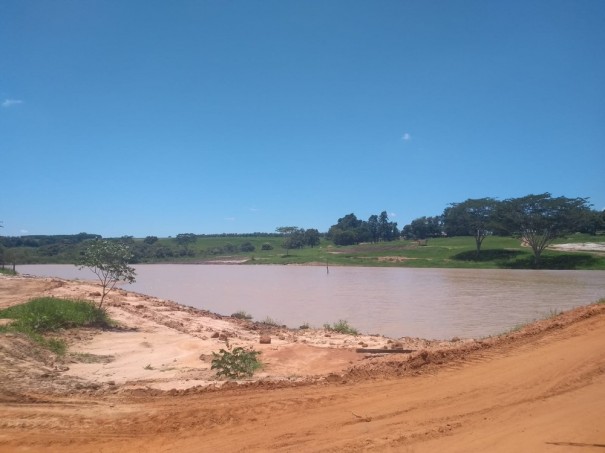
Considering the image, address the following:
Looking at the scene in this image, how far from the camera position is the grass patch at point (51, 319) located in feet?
33.2

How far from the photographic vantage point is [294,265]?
79812 mm

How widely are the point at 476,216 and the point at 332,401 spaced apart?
69605mm

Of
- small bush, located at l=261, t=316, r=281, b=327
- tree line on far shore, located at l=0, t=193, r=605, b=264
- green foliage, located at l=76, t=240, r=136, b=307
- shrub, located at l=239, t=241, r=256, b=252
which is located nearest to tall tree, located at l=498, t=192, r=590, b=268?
tree line on far shore, located at l=0, t=193, r=605, b=264

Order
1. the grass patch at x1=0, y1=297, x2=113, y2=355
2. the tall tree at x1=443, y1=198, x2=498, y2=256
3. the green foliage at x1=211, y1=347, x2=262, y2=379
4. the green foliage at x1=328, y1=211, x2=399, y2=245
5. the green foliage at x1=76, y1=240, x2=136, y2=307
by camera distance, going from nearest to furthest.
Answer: the green foliage at x1=211, y1=347, x2=262, y2=379
the grass patch at x1=0, y1=297, x2=113, y2=355
the green foliage at x1=76, y1=240, x2=136, y2=307
the tall tree at x1=443, y1=198, x2=498, y2=256
the green foliage at x1=328, y1=211, x2=399, y2=245

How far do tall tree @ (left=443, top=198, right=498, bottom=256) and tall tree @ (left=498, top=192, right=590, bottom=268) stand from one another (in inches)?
187

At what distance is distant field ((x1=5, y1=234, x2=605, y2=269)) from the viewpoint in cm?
5794

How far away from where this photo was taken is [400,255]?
7494 centimetres

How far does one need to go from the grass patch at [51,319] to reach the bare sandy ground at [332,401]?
895 mm

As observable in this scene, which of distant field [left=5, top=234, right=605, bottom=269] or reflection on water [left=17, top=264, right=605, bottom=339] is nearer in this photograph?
reflection on water [left=17, top=264, right=605, bottom=339]

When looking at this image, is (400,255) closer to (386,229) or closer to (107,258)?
(386,229)

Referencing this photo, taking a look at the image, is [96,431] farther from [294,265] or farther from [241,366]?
[294,265]

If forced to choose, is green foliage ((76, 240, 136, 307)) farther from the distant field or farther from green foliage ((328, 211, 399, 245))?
green foliage ((328, 211, 399, 245))

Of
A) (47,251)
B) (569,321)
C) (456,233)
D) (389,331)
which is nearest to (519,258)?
(456,233)

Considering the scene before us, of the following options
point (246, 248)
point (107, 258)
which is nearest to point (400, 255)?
point (246, 248)
